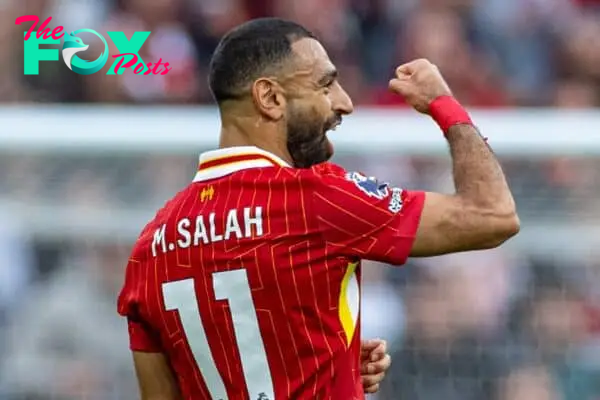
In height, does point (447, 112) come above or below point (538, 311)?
above

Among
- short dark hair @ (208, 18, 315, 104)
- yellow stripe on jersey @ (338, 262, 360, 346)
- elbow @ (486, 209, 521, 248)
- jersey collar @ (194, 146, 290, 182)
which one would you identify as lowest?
yellow stripe on jersey @ (338, 262, 360, 346)

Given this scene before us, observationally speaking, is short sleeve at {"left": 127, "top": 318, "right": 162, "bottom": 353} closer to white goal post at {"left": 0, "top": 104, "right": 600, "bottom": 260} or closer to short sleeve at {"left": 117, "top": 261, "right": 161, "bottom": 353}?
short sleeve at {"left": 117, "top": 261, "right": 161, "bottom": 353}

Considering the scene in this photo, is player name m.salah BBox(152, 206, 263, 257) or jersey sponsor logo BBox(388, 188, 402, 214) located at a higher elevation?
jersey sponsor logo BBox(388, 188, 402, 214)

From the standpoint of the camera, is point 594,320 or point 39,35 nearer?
point 594,320

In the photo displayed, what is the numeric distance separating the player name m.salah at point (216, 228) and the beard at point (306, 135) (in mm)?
231

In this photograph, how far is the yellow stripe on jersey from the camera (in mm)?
3727

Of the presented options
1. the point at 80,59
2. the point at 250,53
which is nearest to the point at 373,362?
the point at 250,53

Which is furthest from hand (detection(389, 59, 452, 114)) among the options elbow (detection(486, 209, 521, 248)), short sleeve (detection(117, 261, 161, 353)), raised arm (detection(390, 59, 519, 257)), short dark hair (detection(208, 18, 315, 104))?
short sleeve (detection(117, 261, 161, 353))

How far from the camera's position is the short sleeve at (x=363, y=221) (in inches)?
143

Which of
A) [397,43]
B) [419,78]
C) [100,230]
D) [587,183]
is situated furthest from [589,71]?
[419,78]

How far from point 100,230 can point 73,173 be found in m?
0.28

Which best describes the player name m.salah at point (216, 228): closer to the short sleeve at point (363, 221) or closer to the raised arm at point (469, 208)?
the short sleeve at point (363, 221)

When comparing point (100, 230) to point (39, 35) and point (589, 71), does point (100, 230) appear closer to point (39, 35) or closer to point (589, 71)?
point (39, 35)

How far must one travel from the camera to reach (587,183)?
639 centimetres
